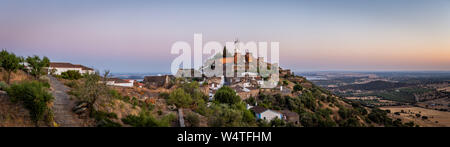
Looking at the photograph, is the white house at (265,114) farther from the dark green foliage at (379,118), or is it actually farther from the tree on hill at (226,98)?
the dark green foliage at (379,118)

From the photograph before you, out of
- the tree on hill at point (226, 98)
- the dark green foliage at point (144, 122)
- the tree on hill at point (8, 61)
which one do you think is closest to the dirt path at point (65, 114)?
the dark green foliage at point (144, 122)

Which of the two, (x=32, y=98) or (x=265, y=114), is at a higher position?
(x=32, y=98)

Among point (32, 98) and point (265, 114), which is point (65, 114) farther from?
point (265, 114)

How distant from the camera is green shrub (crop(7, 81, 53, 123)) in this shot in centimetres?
744

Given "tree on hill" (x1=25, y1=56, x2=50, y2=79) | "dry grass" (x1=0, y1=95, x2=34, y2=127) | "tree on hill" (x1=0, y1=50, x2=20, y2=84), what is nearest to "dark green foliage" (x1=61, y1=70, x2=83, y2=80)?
"tree on hill" (x1=25, y1=56, x2=50, y2=79)

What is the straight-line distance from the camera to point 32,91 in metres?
7.84

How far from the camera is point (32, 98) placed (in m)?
7.67

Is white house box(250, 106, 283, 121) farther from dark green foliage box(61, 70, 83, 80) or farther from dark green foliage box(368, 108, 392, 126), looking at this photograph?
dark green foliage box(368, 108, 392, 126)

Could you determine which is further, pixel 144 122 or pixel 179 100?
pixel 179 100

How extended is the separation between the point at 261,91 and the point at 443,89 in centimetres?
5932

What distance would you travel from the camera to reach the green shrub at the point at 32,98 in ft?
24.4

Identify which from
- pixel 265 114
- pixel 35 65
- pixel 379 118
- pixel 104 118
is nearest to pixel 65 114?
pixel 104 118
